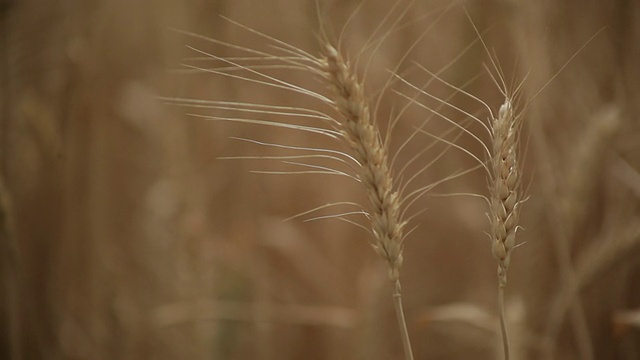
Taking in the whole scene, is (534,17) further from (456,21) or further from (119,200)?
(119,200)

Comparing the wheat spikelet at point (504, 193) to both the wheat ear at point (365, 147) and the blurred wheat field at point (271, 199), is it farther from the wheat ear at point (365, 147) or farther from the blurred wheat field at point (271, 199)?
the blurred wheat field at point (271, 199)

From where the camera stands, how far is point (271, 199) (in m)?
1.24

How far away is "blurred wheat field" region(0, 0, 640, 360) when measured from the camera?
945 mm

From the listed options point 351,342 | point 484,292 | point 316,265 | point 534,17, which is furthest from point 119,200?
point 534,17

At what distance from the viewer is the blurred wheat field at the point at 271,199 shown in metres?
0.94

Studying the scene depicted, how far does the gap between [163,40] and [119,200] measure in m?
0.39

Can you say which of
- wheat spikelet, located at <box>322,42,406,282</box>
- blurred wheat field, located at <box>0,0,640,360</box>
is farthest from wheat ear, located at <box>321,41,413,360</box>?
blurred wheat field, located at <box>0,0,640,360</box>

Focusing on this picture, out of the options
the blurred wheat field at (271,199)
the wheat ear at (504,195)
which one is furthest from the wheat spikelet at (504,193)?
the blurred wheat field at (271,199)

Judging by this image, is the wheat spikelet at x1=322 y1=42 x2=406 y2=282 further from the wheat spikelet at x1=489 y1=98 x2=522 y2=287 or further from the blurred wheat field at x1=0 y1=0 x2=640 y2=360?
the blurred wheat field at x1=0 y1=0 x2=640 y2=360

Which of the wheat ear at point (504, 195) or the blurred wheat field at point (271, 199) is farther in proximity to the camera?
the blurred wheat field at point (271, 199)

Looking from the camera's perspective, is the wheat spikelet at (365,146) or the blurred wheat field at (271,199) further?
the blurred wheat field at (271,199)

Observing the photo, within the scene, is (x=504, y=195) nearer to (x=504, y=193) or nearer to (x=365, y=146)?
(x=504, y=193)

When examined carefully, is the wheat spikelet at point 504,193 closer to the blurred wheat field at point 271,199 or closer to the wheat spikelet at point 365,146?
the wheat spikelet at point 365,146

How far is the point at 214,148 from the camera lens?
3.90 feet
